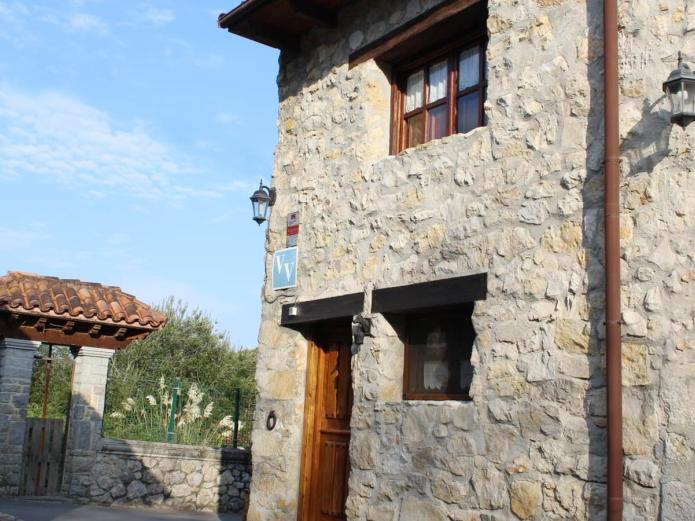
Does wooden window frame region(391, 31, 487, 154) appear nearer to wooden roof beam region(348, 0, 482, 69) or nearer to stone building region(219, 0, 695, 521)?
stone building region(219, 0, 695, 521)

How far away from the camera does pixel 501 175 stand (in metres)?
5.70

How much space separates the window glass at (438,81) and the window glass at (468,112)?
26 centimetres

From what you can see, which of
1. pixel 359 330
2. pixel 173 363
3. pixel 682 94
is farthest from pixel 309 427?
pixel 173 363

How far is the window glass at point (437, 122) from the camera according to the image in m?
6.63

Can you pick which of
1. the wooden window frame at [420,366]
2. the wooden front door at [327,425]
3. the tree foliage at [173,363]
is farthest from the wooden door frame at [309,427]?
the tree foliage at [173,363]

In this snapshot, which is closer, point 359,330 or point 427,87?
point 359,330

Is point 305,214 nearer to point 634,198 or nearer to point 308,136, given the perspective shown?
point 308,136

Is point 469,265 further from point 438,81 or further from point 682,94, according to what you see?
point 682,94

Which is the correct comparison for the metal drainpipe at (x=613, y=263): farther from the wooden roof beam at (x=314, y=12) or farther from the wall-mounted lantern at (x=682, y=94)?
the wooden roof beam at (x=314, y=12)

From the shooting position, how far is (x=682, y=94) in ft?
14.1

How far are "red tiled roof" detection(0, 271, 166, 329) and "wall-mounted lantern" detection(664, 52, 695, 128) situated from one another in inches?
308

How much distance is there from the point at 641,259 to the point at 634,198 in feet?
1.16

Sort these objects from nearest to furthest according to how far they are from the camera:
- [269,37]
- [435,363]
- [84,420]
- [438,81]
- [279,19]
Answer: [435,363] → [438,81] → [279,19] → [269,37] → [84,420]

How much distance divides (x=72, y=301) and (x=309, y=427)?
4480mm
